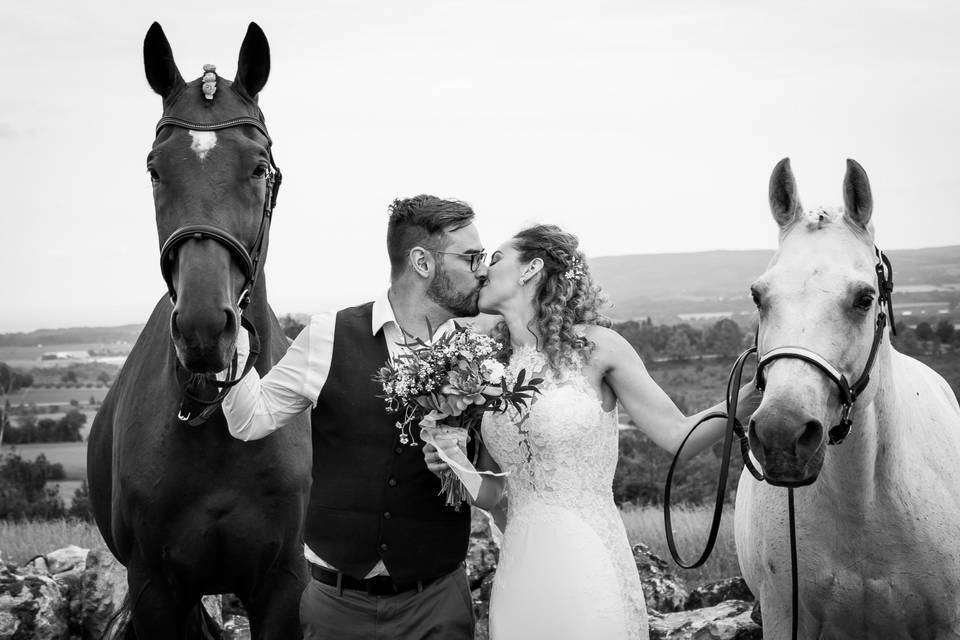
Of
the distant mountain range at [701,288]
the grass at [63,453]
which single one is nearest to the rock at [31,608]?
the grass at [63,453]

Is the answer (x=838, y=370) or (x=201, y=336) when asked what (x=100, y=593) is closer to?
(x=201, y=336)

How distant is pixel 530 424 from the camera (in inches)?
139

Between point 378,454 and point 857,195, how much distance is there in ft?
6.62

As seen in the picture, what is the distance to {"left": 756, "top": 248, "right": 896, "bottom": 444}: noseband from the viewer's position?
9.66 feet

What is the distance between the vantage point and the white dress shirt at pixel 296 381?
349cm

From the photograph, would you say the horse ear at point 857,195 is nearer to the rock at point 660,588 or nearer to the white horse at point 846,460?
the white horse at point 846,460

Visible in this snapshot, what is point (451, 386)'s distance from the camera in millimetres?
3137

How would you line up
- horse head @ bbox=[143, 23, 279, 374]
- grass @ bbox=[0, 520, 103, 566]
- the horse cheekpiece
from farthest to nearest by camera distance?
grass @ bbox=[0, 520, 103, 566]
the horse cheekpiece
horse head @ bbox=[143, 23, 279, 374]

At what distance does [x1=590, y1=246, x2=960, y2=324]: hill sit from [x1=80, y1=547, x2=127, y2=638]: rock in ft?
86.7

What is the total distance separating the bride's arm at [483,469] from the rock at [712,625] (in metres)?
2.37

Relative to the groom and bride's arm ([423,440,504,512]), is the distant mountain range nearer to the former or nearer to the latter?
bride's arm ([423,440,504,512])

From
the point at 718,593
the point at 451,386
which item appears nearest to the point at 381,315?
the point at 451,386

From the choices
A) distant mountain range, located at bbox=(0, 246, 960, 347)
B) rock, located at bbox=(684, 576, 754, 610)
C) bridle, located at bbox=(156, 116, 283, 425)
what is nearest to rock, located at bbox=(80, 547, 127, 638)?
bridle, located at bbox=(156, 116, 283, 425)

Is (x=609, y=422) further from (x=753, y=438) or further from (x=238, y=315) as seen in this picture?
(x=238, y=315)
